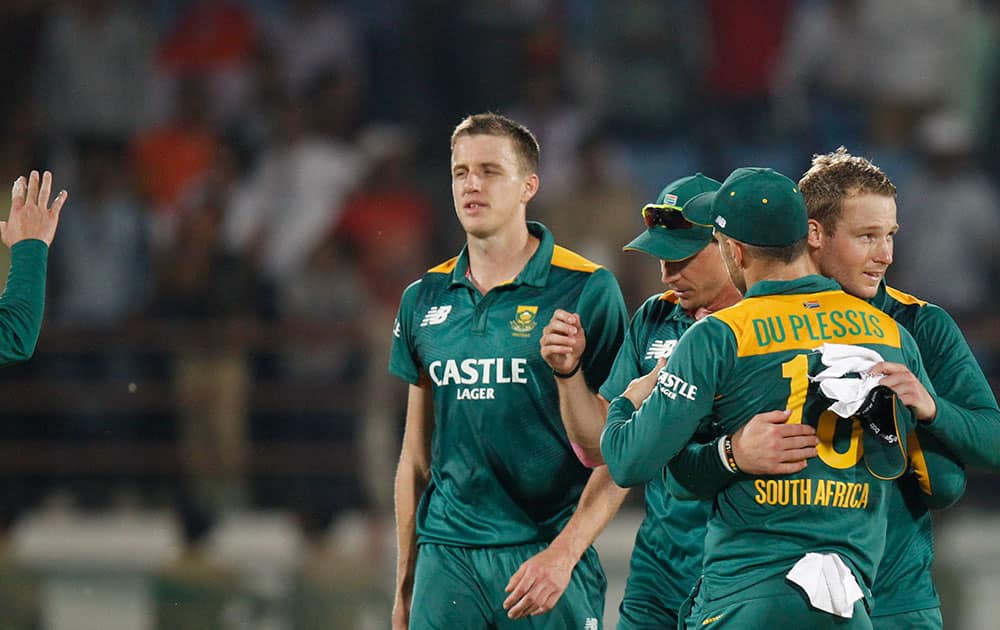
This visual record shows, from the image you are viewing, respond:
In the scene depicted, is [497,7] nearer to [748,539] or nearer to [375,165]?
[375,165]

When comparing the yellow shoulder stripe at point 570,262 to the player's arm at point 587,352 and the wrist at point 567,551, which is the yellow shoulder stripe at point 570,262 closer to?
the player's arm at point 587,352

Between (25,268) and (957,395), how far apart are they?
2.83 m

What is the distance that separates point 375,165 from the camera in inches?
494

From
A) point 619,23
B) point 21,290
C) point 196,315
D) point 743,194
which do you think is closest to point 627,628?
point 743,194

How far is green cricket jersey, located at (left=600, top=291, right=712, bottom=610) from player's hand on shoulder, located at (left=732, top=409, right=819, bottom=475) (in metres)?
0.93

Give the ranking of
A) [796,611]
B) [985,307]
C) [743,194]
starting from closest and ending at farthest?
[796,611] → [743,194] → [985,307]

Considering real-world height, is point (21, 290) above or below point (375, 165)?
below

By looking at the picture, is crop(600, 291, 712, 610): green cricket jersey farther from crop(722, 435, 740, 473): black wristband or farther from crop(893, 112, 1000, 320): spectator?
crop(893, 112, 1000, 320): spectator

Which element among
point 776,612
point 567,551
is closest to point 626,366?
point 567,551

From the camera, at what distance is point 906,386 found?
3723mm

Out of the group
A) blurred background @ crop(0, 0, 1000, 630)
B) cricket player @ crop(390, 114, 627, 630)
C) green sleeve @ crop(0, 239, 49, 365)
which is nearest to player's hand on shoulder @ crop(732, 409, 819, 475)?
cricket player @ crop(390, 114, 627, 630)

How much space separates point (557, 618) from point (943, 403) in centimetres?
141

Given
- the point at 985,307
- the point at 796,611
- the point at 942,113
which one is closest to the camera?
the point at 796,611

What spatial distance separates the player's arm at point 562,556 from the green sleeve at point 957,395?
3.38 feet
